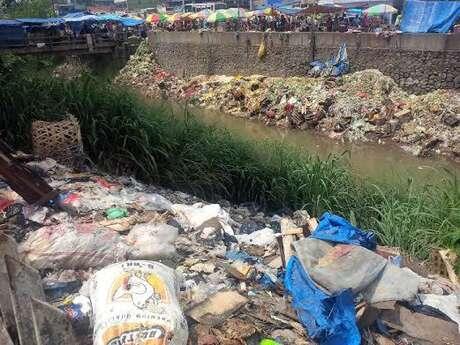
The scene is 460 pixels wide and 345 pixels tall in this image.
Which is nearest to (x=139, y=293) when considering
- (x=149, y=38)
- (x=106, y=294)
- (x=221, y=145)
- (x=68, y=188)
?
(x=106, y=294)

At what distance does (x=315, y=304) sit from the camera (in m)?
2.66

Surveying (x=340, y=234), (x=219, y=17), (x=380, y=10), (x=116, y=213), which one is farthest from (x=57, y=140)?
(x=380, y=10)

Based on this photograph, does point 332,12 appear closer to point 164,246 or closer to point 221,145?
point 221,145

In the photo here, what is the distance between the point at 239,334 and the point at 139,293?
0.57 metres

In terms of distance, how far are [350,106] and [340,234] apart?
1033 centimetres

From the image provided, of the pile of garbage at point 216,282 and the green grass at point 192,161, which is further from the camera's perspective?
the green grass at point 192,161

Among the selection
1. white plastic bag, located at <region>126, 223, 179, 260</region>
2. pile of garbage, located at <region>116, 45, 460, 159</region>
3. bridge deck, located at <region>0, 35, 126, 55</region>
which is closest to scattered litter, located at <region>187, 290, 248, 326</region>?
white plastic bag, located at <region>126, 223, 179, 260</region>

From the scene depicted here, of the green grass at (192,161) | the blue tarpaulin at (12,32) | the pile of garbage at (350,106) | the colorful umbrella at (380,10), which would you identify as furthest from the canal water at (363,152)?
the colorful umbrella at (380,10)

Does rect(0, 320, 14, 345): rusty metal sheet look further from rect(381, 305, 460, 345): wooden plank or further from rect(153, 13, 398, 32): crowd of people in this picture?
rect(153, 13, 398, 32): crowd of people

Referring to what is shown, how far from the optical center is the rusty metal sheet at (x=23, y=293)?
2.05m

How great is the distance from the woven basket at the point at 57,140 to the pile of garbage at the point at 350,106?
21.4 feet

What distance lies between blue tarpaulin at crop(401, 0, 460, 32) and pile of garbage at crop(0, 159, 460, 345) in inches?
469

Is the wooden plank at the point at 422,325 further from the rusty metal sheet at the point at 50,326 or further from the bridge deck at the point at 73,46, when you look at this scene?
the bridge deck at the point at 73,46

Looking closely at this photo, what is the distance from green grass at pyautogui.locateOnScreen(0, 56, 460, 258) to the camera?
17.3ft
